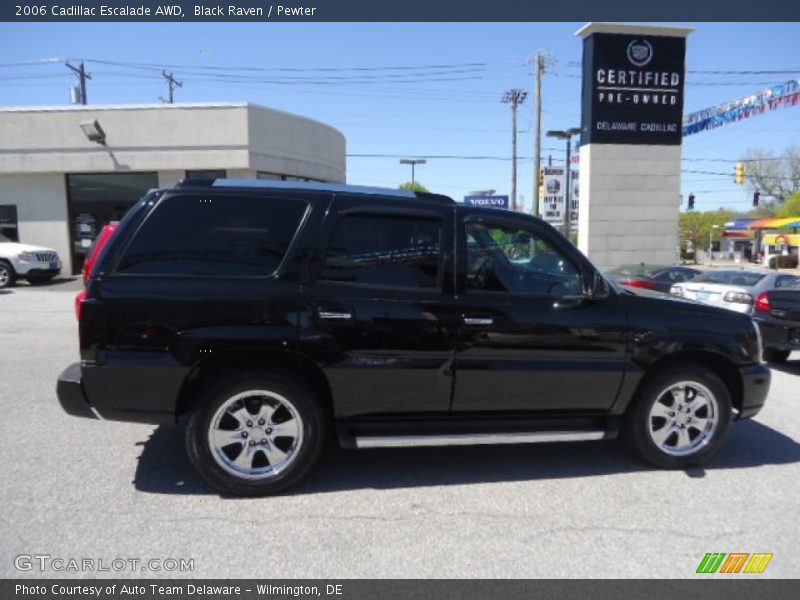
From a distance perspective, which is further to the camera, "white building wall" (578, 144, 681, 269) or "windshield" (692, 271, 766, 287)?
"white building wall" (578, 144, 681, 269)

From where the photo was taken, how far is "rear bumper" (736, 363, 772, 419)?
4.17m

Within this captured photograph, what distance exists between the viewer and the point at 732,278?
954cm

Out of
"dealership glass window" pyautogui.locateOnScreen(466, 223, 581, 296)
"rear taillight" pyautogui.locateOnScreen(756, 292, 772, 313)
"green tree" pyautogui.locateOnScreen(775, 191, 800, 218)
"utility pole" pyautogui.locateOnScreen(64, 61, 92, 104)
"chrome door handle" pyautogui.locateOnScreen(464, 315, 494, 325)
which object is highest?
"utility pole" pyautogui.locateOnScreen(64, 61, 92, 104)

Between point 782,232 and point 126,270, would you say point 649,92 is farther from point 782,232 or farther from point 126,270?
point 782,232

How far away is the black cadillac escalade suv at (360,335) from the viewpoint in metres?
3.48

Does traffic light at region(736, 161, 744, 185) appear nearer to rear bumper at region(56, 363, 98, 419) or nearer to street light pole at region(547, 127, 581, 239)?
street light pole at region(547, 127, 581, 239)

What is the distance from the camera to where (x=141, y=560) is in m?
2.92

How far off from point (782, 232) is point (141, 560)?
231ft

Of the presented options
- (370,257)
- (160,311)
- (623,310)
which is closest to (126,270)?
(160,311)

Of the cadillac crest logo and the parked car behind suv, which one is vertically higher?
the cadillac crest logo

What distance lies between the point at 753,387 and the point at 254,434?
A: 3564 mm

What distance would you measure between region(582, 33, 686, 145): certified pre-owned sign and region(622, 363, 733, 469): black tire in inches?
515

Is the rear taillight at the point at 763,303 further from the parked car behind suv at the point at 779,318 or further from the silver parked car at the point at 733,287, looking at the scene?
the silver parked car at the point at 733,287
